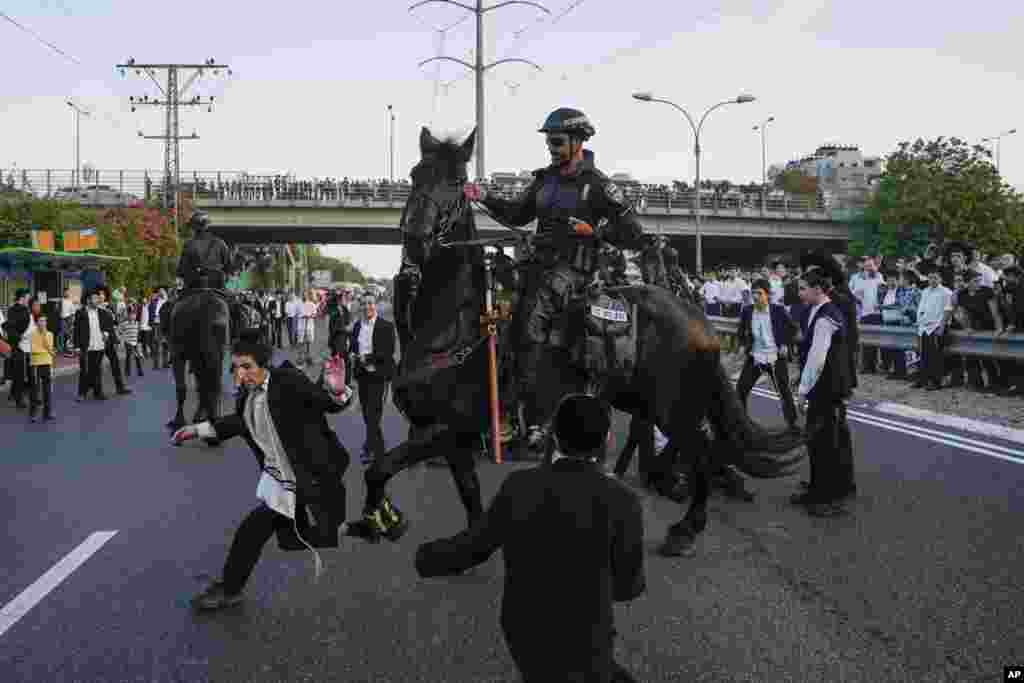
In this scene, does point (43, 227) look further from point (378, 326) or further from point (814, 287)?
point (814, 287)

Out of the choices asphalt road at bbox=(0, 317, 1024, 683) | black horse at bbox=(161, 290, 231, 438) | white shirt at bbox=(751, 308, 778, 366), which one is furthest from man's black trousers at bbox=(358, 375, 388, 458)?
white shirt at bbox=(751, 308, 778, 366)

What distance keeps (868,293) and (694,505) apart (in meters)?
15.6

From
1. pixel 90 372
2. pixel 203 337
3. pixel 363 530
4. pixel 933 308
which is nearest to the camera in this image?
pixel 363 530

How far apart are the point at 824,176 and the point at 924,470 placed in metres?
128

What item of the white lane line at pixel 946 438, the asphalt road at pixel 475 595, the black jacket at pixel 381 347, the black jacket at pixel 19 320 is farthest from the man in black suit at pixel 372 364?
the black jacket at pixel 19 320

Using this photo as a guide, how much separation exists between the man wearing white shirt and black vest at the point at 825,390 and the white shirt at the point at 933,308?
881cm

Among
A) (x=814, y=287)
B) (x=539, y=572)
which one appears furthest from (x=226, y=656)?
(x=814, y=287)

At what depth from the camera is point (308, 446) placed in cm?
511

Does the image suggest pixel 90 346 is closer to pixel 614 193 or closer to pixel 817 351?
pixel 614 193

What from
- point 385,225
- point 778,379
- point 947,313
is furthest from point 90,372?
point 385,225

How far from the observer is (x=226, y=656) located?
4.49m

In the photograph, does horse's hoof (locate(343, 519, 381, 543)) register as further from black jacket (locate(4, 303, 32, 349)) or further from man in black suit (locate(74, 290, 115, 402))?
man in black suit (locate(74, 290, 115, 402))

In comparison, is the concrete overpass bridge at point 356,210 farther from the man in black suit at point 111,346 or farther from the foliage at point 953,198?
the man in black suit at point 111,346

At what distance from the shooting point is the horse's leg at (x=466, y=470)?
19.2ft
